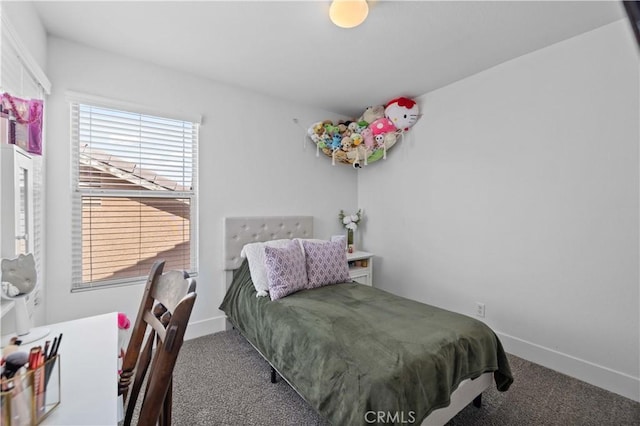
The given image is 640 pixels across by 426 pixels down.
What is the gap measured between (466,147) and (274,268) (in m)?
2.10

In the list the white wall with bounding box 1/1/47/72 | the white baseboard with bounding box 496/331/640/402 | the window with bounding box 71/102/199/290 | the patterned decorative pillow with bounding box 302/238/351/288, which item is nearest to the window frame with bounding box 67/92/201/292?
the window with bounding box 71/102/199/290

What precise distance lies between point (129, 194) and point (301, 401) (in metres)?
2.06

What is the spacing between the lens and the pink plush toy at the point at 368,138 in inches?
123

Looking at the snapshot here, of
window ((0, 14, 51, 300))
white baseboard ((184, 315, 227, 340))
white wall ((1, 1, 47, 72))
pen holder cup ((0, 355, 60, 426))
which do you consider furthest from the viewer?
white baseboard ((184, 315, 227, 340))

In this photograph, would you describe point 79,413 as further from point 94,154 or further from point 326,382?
point 94,154

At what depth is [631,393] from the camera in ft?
5.86

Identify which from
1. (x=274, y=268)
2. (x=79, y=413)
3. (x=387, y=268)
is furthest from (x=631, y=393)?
(x=79, y=413)

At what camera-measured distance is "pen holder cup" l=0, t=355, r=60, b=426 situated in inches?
22.8

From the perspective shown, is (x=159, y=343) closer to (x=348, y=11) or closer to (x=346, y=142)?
(x=348, y=11)

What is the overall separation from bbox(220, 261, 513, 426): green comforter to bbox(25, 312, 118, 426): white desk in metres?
0.88

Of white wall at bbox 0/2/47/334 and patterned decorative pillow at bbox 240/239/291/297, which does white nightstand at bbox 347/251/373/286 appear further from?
white wall at bbox 0/2/47/334

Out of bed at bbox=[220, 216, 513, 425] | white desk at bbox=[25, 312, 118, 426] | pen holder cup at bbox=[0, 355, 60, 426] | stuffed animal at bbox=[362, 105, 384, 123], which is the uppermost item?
stuffed animal at bbox=[362, 105, 384, 123]

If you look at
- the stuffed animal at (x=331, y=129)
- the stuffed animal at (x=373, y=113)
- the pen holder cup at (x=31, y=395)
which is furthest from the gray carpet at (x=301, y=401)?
the stuffed animal at (x=373, y=113)

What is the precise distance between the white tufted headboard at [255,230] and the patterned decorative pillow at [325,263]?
0.59m
